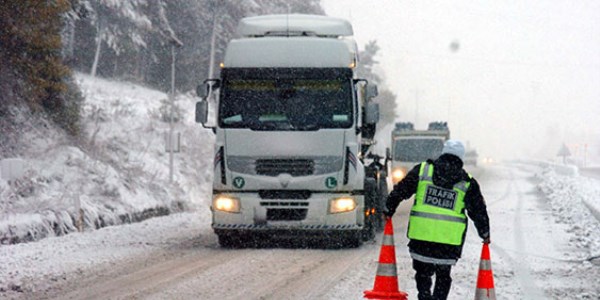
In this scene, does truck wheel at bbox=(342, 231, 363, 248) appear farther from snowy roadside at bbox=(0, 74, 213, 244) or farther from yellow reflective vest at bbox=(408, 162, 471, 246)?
yellow reflective vest at bbox=(408, 162, 471, 246)

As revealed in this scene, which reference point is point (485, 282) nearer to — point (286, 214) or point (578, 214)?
point (286, 214)

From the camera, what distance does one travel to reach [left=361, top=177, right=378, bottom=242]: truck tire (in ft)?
52.1

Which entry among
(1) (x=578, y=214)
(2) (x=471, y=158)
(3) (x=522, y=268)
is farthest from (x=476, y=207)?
(2) (x=471, y=158)

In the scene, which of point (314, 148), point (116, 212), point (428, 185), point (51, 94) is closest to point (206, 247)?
point (314, 148)

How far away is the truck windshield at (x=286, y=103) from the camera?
14.6m

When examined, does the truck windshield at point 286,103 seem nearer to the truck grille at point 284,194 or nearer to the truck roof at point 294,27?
the truck grille at point 284,194

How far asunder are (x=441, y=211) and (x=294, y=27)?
924 centimetres

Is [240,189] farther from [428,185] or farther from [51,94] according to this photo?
[51,94]

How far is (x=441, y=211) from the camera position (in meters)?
7.39

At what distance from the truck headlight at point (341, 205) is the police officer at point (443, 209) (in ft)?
23.2

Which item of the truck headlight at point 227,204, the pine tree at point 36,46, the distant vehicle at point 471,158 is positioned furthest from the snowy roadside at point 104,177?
the distant vehicle at point 471,158

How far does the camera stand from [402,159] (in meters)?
33.3

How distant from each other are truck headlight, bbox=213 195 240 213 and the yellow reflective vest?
757 centimetres

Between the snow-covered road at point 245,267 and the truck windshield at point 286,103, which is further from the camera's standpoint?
the truck windshield at point 286,103
